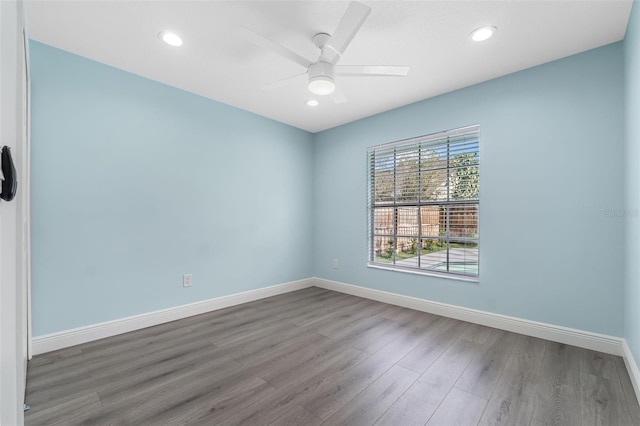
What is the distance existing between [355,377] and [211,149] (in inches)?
113

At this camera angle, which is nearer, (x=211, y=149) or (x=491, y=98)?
(x=491, y=98)

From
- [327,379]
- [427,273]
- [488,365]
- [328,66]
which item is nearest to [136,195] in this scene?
[328,66]

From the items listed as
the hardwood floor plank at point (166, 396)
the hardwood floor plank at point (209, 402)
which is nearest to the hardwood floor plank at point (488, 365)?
the hardwood floor plank at point (209, 402)

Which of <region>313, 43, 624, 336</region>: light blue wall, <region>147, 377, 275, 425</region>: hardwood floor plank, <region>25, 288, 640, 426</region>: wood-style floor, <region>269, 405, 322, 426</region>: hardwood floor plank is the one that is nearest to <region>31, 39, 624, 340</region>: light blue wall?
<region>313, 43, 624, 336</region>: light blue wall

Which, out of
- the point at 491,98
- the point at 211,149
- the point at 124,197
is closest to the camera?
the point at 124,197

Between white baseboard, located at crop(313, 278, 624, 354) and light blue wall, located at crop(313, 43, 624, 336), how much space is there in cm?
6

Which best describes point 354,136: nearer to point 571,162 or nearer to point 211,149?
point 211,149

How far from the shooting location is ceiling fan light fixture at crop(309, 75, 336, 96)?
7.00ft

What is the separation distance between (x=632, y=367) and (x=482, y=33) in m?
2.60

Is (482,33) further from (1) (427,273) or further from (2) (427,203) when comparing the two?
(1) (427,273)

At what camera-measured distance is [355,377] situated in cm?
195

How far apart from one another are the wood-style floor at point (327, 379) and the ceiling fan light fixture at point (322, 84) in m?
2.15

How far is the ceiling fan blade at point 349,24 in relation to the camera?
1.56 metres

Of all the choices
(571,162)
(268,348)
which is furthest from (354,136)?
(268,348)
